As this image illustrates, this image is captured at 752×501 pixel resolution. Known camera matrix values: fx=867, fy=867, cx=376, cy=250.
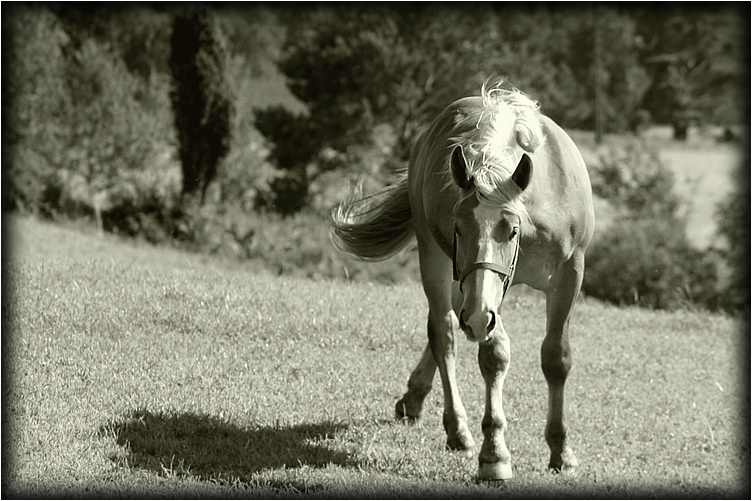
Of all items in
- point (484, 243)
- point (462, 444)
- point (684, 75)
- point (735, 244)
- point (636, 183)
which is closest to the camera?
point (484, 243)

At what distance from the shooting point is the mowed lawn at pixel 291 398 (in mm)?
5176

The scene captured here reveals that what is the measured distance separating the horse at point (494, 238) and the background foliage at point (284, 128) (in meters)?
10.8

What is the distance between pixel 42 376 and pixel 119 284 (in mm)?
2393

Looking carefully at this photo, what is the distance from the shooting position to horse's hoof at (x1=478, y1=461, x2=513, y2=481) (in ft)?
16.5

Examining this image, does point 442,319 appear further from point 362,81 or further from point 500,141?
point 362,81

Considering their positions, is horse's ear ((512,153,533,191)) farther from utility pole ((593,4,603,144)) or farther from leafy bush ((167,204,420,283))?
utility pole ((593,4,603,144))

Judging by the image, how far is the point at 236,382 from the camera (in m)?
6.52

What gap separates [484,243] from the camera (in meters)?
4.55

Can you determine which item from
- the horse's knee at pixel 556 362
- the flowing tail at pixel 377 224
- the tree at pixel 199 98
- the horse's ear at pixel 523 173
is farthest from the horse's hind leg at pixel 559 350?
the tree at pixel 199 98

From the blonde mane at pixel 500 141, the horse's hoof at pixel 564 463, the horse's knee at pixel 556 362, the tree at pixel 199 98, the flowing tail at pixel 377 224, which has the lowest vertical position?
the horse's hoof at pixel 564 463

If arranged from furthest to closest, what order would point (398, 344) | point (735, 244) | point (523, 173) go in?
point (735, 244), point (398, 344), point (523, 173)

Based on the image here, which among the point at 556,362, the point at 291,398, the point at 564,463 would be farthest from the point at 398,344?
the point at 564,463

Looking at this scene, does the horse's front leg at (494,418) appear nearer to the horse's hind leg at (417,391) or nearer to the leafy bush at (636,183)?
the horse's hind leg at (417,391)

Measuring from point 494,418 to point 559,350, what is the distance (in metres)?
0.79
